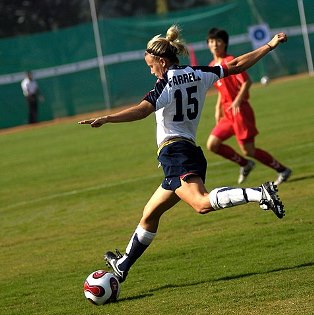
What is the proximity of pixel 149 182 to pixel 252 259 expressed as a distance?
20.4 feet

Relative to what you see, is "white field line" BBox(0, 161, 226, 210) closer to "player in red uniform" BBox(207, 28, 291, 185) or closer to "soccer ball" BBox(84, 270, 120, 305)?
"player in red uniform" BBox(207, 28, 291, 185)

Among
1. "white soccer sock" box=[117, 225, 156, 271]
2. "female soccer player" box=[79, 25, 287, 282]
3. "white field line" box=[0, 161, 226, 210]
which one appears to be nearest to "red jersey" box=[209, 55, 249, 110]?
"white field line" box=[0, 161, 226, 210]

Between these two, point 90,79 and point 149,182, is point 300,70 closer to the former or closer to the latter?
point 90,79

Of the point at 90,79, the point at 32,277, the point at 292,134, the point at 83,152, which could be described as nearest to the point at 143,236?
the point at 32,277

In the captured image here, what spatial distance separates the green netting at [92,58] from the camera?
3350 cm

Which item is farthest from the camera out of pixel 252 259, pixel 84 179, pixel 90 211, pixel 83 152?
pixel 83 152

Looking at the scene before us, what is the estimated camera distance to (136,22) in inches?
1384

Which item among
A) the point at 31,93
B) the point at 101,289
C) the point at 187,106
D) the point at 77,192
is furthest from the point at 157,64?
the point at 31,93

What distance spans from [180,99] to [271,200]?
1.16m

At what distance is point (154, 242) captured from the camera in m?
9.86

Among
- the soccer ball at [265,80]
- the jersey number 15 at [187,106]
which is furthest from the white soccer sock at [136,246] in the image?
the soccer ball at [265,80]

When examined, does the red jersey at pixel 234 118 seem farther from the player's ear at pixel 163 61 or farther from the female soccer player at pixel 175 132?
the player's ear at pixel 163 61

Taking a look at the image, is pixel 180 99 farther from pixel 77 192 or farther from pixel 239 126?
pixel 77 192

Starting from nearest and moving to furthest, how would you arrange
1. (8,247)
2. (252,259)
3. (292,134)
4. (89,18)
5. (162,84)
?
(162,84) → (252,259) → (8,247) → (292,134) → (89,18)
